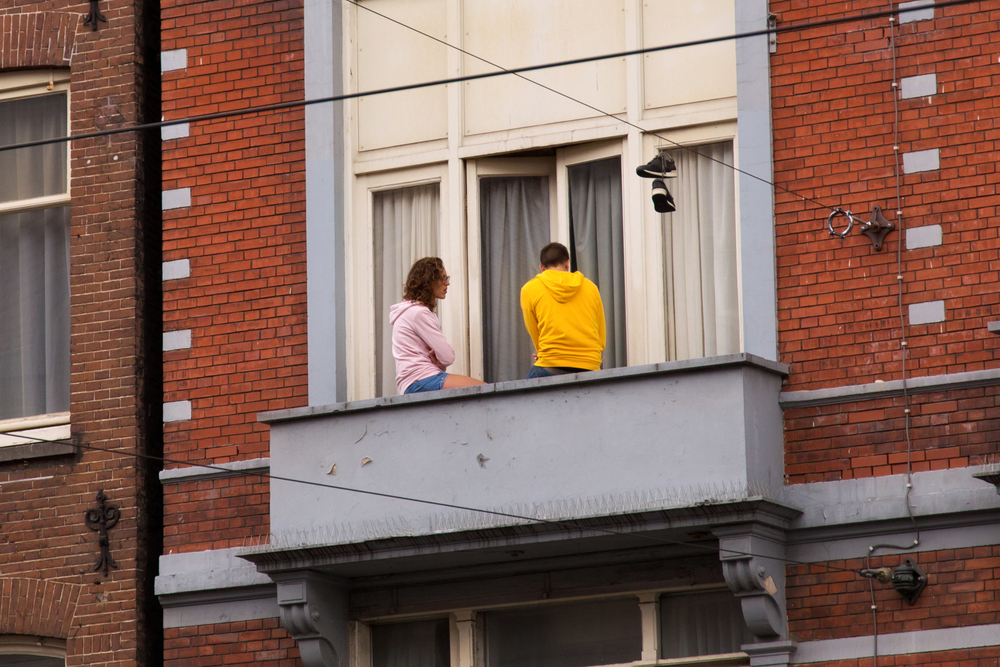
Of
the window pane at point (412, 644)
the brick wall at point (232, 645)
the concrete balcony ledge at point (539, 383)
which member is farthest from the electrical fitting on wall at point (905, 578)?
the brick wall at point (232, 645)

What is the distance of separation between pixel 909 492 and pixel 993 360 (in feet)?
3.13

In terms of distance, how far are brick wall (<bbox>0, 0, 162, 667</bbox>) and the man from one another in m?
3.19

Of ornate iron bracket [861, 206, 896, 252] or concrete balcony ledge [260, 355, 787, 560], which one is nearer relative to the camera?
concrete balcony ledge [260, 355, 787, 560]

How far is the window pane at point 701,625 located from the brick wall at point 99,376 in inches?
152

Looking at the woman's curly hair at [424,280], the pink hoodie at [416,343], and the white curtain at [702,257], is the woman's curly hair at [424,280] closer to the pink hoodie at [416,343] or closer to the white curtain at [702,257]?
the pink hoodie at [416,343]

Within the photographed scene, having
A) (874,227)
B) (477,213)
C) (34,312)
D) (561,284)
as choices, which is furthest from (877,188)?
(34,312)

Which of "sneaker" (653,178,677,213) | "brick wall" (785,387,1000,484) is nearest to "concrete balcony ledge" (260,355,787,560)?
"brick wall" (785,387,1000,484)

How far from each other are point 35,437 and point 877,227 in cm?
640

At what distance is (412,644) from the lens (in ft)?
38.6

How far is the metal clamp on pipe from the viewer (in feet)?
35.7

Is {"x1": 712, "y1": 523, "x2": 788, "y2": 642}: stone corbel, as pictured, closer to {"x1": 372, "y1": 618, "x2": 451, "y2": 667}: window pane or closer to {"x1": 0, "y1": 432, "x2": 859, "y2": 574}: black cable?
{"x1": 0, "y1": 432, "x2": 859, "y2": 574}: black cable

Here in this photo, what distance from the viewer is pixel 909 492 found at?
34.1ft

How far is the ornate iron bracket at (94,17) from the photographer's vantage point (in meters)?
13.4

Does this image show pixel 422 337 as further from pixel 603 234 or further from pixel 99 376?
pixel 99 376
